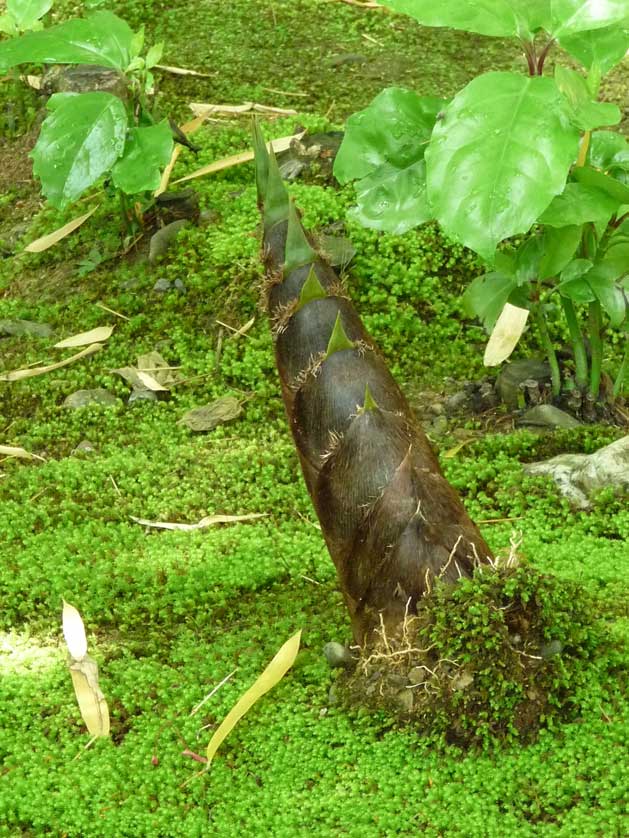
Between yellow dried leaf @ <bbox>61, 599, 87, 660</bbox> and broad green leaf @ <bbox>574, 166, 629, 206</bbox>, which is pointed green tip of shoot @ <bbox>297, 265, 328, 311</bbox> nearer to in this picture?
broad green leaf @ <bbox>574, 166, 629, 206</bbox>

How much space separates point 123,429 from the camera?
10.7ft

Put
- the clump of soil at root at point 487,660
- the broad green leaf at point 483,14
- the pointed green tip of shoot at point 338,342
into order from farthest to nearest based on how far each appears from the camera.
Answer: the broad green leaf at point 483,14
the pointed green tip of shoot at point 338,342
the clump of soil at root at point 487,660

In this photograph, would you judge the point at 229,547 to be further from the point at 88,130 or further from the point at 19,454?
the point at 88,130

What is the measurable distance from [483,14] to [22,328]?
6.76 ft

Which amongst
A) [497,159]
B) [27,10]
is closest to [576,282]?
[497,159]

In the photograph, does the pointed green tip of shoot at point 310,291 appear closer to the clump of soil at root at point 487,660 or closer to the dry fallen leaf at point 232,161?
the clump of soil at root at point 487,660

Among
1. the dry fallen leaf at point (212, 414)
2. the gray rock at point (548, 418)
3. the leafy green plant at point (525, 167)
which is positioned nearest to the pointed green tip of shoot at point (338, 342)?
the leafy green plant at point (525, 167)

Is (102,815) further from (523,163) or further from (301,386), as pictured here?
(523,163)

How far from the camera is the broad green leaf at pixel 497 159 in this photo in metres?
2.06

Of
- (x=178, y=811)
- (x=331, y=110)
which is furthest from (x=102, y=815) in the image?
(x=331, y=110)

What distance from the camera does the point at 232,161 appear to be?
3.99 meters

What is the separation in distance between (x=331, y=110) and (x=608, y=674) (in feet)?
9.62

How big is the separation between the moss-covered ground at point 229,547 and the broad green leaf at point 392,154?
2.28 ft

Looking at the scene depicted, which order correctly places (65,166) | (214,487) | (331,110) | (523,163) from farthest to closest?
(331,110) → (65,166) → (214,487) → (523,163)
